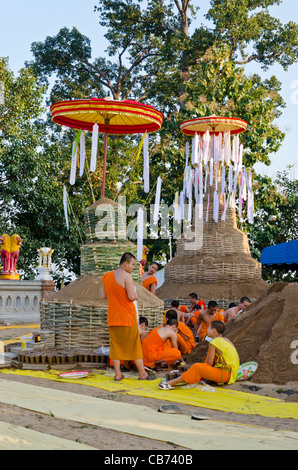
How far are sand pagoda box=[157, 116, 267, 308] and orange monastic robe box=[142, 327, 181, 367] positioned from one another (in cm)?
503

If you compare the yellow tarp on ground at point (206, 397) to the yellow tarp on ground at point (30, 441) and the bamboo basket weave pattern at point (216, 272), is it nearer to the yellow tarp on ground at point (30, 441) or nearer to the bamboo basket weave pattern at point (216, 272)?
the yellow tarp on ground at point (30, 441)

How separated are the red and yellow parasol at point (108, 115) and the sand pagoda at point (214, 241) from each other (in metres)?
3.81

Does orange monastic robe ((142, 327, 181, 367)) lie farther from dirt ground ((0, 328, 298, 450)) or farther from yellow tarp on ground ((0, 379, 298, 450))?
yellow tarp on ground ((0, 379, 298, 450))

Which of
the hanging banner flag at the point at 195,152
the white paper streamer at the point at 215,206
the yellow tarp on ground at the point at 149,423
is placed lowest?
the yellow tarp on ground at the point at 149,423

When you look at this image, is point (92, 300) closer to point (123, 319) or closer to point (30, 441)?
point (123, 319)

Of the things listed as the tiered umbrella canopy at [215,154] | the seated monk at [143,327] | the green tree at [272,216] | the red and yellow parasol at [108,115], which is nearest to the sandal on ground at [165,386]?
the seated monk at [143,327]

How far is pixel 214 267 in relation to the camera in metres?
12.3

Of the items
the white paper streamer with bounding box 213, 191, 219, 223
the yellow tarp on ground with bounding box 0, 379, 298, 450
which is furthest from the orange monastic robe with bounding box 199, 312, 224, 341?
the white paper streamer with bounding box 213, 191, 219, 223

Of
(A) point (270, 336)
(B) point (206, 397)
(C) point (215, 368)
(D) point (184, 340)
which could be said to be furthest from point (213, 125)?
(B) point (206, 397)

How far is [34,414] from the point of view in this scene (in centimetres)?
457

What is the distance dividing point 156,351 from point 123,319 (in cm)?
83

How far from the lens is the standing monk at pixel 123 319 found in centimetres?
636

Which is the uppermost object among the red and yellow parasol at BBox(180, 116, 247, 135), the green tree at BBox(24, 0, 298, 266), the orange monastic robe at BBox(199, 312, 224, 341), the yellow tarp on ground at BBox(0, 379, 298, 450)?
the green tree at BBox(24, 0, 298, 266)

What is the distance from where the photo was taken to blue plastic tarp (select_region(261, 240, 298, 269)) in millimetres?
12055
